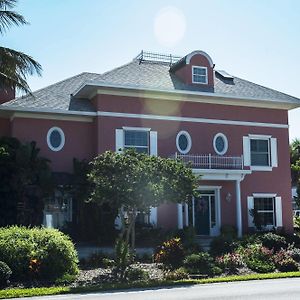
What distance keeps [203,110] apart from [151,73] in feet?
11.7

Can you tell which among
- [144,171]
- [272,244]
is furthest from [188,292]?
[272,244]

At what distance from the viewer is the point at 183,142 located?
1097 inches

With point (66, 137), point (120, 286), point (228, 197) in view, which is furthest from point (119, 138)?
point (120, 286)

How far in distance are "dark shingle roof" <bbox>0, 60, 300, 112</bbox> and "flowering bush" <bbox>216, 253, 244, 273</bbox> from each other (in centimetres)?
1048

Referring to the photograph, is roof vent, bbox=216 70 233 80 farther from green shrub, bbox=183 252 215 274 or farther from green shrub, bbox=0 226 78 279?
green shrub, bbox=0 226 78 279

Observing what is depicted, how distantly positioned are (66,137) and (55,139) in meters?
0.54

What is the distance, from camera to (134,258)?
19625 millimetres

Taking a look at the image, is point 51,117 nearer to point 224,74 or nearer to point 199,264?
point 224,74

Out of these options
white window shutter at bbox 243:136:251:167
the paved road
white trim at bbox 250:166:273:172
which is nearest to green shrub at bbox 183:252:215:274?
the paved road

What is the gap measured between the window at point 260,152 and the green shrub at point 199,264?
12622mm

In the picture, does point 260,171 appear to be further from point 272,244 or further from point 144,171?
point 144,171

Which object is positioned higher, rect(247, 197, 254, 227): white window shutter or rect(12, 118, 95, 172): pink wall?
rect(12, 118, 95, 172): pink wall

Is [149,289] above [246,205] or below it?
below

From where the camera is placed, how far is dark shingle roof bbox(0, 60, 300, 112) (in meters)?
26.3
